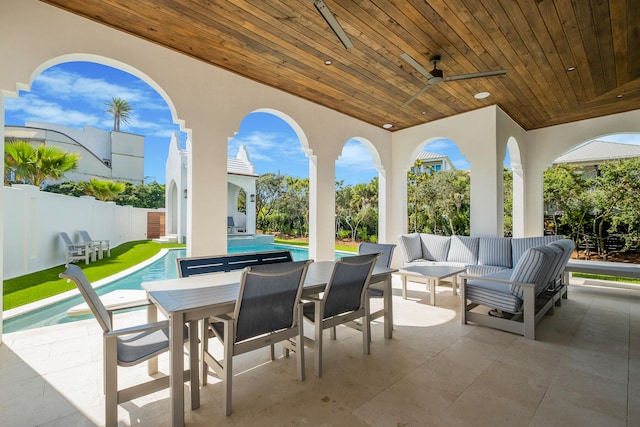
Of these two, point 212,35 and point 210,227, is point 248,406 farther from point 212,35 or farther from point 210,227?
point 212,35

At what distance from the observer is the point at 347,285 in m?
2.59

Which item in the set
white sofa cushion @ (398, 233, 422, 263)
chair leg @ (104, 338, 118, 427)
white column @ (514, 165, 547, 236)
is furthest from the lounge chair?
white column @ (514, 165, 547, 236)

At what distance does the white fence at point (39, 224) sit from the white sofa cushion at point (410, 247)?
22.4ft

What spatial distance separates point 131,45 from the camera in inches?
134

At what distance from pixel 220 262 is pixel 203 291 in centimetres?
93

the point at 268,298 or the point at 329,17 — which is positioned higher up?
the point at 329,17

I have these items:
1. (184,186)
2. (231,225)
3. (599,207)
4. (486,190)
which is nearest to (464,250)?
(486,190)

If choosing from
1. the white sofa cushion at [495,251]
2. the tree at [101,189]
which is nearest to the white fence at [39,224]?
the tree at [101,189]

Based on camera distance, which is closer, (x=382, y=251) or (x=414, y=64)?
(x=414, y=64)

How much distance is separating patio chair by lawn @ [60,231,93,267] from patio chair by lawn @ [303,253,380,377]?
746 centimetres

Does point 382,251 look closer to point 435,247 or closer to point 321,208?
point 321,208

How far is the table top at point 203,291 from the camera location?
189cm

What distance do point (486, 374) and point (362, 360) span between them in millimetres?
992

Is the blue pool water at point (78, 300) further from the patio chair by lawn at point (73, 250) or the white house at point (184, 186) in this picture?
the white house at point (184, 186)
